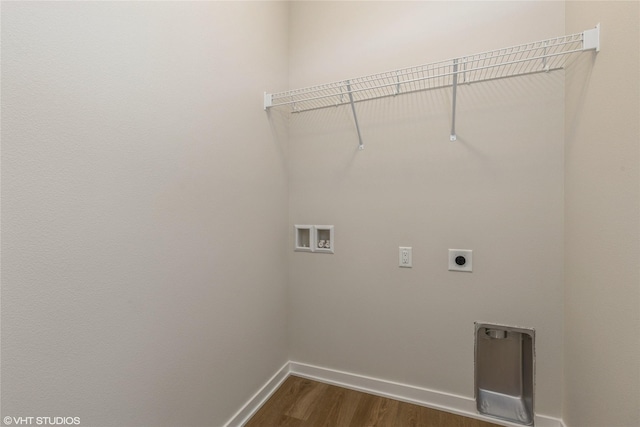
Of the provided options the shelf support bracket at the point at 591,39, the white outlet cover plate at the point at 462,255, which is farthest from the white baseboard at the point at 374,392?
the shelf support bracket at the point at 591,39

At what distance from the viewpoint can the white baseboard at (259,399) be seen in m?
1.49

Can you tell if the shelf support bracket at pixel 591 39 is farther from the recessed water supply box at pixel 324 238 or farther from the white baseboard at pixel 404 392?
the white baseboard at pixel 404 392

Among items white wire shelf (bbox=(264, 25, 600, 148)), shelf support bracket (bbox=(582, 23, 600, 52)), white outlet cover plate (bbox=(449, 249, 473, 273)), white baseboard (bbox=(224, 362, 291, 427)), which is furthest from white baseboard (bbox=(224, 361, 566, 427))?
shelf support bracket (bbox=(582, 23, 600, 52))

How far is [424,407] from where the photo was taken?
1669mm

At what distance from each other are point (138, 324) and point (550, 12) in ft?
7.75

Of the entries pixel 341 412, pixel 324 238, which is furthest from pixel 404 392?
pixel 324 238

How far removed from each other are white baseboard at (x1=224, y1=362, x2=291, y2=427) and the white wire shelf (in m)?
1.69

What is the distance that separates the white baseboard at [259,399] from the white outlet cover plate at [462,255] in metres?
1.30

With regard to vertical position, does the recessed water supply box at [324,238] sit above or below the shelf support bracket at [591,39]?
below

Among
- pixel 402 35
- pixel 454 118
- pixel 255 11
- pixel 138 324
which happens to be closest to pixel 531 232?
pixel 454 118

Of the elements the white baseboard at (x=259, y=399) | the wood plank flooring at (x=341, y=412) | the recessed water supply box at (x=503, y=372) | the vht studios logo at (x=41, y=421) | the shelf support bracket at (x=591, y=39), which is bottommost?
the wood plank flooring at (x=341, y=412)

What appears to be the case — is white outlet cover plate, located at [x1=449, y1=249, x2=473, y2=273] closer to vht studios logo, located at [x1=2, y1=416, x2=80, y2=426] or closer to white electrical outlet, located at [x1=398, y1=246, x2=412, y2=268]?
white electrical outlet, located at [x1=398, y1=246, x2=412, y2=268]

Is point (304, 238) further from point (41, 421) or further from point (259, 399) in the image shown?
point (41, 421)

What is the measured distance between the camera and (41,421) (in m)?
0.77
